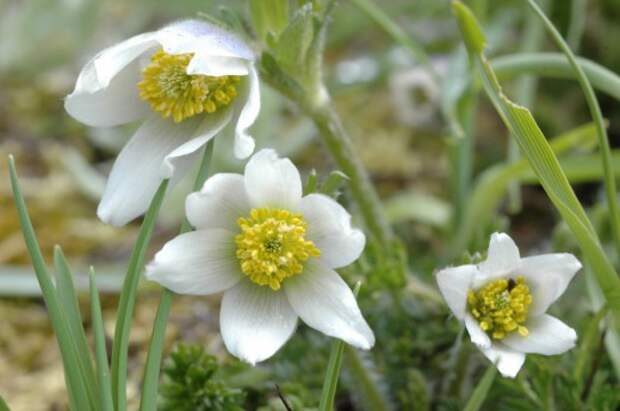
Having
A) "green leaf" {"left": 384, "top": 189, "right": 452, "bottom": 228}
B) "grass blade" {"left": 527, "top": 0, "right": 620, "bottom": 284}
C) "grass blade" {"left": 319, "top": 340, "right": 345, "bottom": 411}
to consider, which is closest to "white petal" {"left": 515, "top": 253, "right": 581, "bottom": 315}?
"grass blade" {"left": 527, "top": 0, "right": 620, "bottom": 284}

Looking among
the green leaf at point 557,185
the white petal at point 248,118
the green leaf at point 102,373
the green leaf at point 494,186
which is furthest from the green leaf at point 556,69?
the green leaf at point 102,373

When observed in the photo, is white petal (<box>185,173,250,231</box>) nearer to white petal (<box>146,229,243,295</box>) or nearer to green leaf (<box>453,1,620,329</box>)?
white petal (<box>146,229,243,295</box>)

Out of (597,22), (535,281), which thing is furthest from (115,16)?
(535,281)

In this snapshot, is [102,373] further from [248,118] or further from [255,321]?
[248,118]

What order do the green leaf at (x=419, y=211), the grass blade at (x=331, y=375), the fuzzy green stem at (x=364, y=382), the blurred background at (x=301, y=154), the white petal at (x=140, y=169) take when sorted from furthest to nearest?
the green leaf at (x=419, y=211)
the blurred background at (x=301, y=154)
the fuzzy green stem at (x=364, y=382)
the white petal at (x=140, y=169)
the grass blade at (x=331, y=375)

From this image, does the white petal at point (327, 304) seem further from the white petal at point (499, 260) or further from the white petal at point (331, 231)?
the white petal at point (499, 260)

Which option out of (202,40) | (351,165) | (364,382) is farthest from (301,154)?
Result: (202,40)
